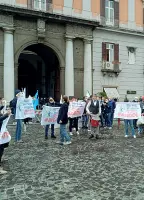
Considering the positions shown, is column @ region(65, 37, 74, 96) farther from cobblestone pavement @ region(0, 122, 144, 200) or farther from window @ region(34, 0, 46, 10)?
cobblestone pavement @ region(0, 122, 144, 200)

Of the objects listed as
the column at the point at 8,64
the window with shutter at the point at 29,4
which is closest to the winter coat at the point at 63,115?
the column at the point at 8,64

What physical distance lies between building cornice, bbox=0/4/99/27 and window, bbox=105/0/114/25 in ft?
7.39

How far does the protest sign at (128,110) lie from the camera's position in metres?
13.3

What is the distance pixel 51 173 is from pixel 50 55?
867 inches

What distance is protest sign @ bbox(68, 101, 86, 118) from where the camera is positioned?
1399 cm

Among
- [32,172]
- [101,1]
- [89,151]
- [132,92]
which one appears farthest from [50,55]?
[32,172]

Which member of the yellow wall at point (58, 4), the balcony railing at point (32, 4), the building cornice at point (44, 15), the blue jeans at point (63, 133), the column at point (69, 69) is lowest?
the blue jeans at point (63, 133)

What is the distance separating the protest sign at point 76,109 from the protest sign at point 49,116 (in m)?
1.40

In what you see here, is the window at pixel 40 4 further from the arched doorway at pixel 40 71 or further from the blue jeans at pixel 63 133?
the blue jeans at pixel 63 133

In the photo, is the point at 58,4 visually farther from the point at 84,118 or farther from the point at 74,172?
the point at 74,172

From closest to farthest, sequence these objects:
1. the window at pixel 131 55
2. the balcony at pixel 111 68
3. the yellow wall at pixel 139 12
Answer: the balcony at pixel 111 68 < the window at pixel 131 55 < the yellow wall at pixel 139 12

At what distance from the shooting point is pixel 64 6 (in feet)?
83.1

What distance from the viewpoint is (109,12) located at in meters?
28.3

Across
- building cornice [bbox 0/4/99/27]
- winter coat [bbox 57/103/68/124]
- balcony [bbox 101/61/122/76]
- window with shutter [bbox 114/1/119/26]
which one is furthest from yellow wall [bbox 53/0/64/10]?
winter coat [bbox 57/103/68/124]
